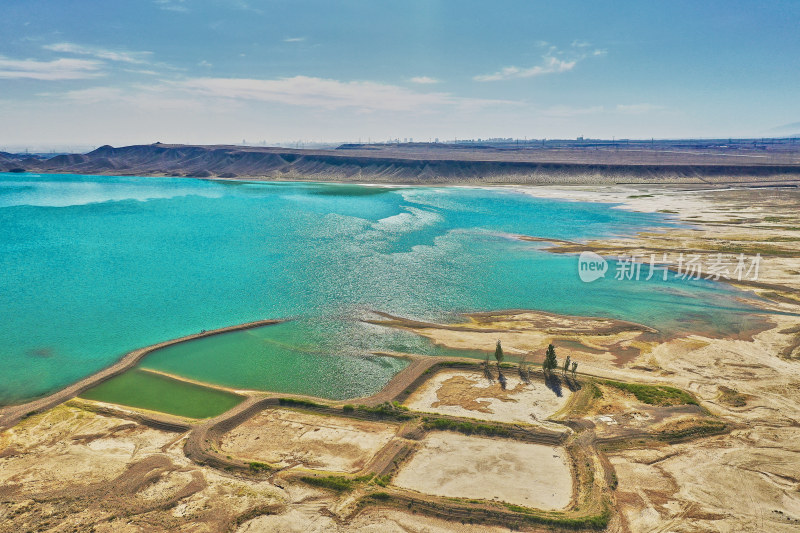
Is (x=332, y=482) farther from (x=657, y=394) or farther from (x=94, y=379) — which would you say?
(x=657, y=394)

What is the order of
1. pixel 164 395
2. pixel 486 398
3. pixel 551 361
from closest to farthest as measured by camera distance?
pixel 486 398 → pixel 164 395 → pixel 551 361

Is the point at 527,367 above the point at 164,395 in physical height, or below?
above

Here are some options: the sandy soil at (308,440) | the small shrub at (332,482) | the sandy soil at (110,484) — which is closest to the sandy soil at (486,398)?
the sandy soil at (308,440)

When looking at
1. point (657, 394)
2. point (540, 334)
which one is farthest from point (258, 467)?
point (540, 334)

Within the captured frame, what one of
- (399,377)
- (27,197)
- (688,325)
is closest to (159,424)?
(399,377)

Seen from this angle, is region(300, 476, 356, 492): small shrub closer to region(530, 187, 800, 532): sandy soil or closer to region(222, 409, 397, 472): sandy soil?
region(222, 409, 397, 472): sandy soil

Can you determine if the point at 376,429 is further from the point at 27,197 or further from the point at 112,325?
the point at 27,197

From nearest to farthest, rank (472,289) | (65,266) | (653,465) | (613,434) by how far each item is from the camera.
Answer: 1. (653,465)
2. (613,434)
3. (472,289)
4. (65,266)
